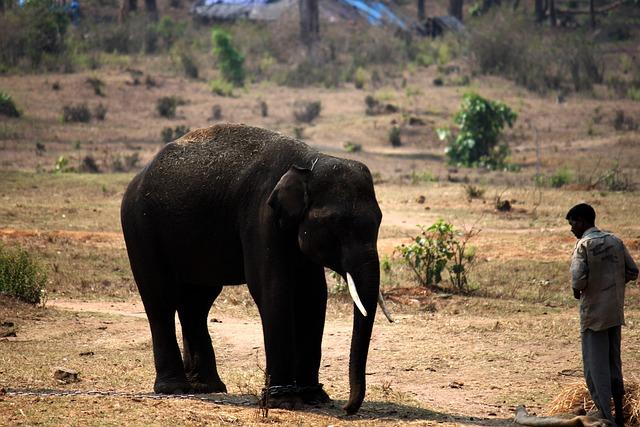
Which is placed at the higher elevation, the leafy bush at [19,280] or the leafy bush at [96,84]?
the leafy bush at [96,84]

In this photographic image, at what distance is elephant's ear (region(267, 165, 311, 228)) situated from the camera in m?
8.20

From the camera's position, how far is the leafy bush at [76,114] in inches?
1169

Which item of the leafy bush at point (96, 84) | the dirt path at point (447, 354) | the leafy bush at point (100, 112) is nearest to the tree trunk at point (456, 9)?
the leafy bush at point (96, 84)

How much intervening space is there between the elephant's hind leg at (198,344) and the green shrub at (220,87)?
81.5 ft

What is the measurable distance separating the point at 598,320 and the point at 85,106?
2400cm

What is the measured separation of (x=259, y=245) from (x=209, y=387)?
1.55 meters

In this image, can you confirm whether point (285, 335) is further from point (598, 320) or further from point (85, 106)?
point (85, 106)

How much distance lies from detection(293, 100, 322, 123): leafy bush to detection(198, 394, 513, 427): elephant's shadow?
2309 cm

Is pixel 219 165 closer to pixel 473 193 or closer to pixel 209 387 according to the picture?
pixel 209 387

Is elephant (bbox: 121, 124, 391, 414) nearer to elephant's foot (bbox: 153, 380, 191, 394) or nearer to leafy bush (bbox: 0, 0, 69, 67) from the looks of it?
elephant's foot (bbox: 153, 380, 191, 394)

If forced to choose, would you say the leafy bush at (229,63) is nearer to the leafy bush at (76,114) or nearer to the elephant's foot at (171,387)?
the leafy bush at (76,114)

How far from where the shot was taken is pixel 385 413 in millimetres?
8609

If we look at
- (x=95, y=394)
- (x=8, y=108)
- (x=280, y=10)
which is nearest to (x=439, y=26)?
(x=280, y=10)

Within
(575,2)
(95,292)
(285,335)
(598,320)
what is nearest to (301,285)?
(285,335)
